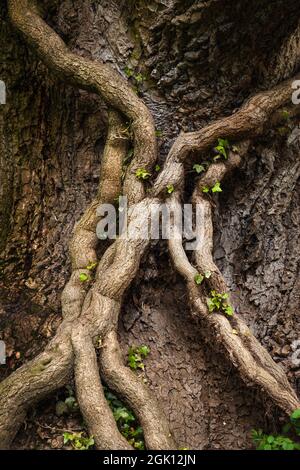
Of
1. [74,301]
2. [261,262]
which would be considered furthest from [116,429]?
[261,262]

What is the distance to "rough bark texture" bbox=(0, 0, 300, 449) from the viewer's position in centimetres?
315

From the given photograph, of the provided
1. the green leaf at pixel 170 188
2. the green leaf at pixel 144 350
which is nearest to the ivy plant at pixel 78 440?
the green leaf at pixel 144 350

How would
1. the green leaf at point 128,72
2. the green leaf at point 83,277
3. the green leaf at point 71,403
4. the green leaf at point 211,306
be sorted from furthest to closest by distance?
the green leaf at point 128,72
the green leaf at point 83,277
the green leaf at point 211,306
the green leaf at point 71,403

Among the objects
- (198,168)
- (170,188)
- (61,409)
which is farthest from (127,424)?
(198,168)

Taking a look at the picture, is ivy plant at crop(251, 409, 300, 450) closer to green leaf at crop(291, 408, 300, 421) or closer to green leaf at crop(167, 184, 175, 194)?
green leaf at crop(291, 408, 300, 421)

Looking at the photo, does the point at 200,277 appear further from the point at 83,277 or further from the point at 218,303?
the point at 83,277

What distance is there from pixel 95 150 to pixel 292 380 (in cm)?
227

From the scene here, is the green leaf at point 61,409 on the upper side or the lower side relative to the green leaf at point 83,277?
lower

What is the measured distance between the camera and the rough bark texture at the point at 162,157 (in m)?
3.15

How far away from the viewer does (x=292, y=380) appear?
10.6ft

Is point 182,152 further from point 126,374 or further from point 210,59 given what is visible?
point 126,374

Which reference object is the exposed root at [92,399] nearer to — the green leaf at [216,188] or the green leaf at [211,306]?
the green leaf at [211,306]

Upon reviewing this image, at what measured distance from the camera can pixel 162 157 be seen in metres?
3.50
